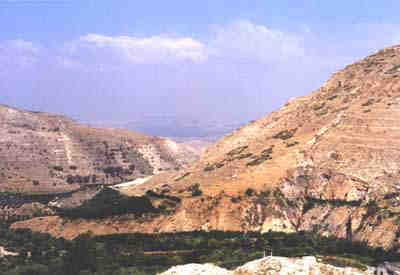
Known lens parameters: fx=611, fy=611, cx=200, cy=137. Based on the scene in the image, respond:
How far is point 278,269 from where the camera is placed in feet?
177

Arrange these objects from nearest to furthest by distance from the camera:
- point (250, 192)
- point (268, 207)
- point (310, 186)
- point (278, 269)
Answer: point (278, 269) → point (268, 207) → point (250, 192) → point (310, 186)

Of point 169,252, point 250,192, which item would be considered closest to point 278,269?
point 169,252

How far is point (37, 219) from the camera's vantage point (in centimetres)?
10725

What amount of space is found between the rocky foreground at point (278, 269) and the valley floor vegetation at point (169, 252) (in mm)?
3468

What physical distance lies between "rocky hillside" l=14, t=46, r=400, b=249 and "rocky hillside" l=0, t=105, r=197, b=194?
4555 cm

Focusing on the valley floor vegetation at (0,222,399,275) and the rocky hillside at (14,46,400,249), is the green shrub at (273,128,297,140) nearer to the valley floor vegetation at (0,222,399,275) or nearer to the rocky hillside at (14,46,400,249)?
the rocky hillside at (14,46,400,249)

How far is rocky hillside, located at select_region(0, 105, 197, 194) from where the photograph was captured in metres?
151

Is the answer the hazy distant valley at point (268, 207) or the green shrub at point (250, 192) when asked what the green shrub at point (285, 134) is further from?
the green shrub at point (250, 192)

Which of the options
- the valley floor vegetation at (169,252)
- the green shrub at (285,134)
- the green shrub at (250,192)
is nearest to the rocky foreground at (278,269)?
the valley floor vegetation at (169,252)

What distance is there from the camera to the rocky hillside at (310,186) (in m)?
85.3

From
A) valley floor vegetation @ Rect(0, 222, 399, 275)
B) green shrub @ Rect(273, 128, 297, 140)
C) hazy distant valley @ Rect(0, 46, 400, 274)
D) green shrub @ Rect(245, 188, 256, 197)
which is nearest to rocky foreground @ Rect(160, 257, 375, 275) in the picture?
hazy distant valley @ Rect(0, 46, 400, 274)

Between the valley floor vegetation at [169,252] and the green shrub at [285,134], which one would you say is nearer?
the valley floor vegetation at [169,252]

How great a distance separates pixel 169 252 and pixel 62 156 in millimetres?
97950

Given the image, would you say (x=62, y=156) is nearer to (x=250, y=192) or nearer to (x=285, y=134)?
(x=285, y=134)
